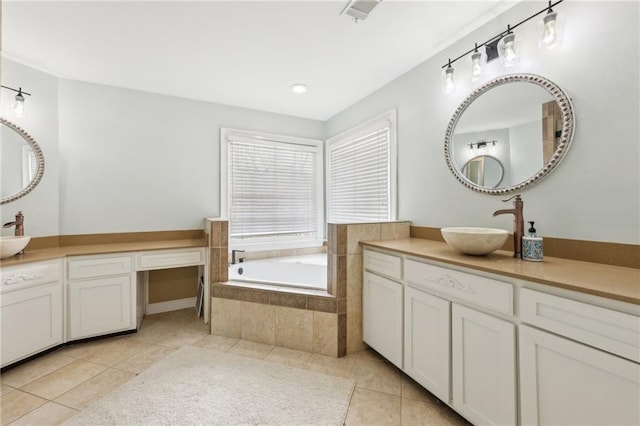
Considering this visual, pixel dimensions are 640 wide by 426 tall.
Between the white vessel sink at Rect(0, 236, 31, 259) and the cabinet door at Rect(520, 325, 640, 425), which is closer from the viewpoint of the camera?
the cabinet door at Rect(520, 325, 640, 425)

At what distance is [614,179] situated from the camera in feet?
4.72

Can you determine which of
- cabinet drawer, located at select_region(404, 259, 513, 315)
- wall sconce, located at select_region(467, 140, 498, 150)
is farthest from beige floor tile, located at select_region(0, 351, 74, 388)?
wall sconce, located at select_region(467, 140, 498, 150)

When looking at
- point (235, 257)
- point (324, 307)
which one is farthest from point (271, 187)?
point (324, 307)

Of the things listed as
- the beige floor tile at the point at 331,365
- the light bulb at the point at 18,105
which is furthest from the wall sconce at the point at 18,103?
the beige floor tile at the point at 331,365

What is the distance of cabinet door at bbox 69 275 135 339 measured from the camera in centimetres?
236

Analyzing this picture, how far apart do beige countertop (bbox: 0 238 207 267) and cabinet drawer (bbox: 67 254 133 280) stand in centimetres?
6

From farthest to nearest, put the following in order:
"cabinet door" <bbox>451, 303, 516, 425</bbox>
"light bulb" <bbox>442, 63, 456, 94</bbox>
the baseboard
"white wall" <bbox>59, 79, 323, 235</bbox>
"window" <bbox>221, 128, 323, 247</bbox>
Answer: "window" <bbox>221, 128, 323, 247</bbox> < the baseboard < "white wall" <bbox>59, 79, 323, 235</bbox> < "light bulb" <bbox>442, 63, 456, 94</bbox> < "cabinet door" <bbox>451, 303, 516, 425</bbox>

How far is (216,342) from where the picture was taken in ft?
8.12

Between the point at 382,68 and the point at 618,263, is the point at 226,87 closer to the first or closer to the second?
the point at 382,68

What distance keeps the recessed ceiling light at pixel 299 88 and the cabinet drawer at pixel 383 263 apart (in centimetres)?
177

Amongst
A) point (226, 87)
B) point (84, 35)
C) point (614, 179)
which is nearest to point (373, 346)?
point (614, 179)

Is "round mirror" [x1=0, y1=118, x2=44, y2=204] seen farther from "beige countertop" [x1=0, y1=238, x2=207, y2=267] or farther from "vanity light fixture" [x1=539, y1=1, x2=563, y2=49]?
"vanity light fixture" [x1=539, y1=1, x2=563, y2=49]

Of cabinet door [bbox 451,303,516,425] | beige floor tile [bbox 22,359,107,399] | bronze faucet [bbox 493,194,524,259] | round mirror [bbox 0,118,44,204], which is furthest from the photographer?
round mirror [bbox 0,118,44,204]

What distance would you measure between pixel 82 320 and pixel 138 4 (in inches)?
94.8
